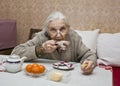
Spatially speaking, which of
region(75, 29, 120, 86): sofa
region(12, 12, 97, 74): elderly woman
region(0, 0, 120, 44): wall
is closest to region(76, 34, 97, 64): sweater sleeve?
region(12, 12, 97, 74): elderly woman

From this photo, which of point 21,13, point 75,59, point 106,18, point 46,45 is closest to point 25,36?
point 21,13

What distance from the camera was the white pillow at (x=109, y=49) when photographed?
2.42 m

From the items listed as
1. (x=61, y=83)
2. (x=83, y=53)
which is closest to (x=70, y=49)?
(x=83, y=53)

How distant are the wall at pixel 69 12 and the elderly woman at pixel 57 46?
42.0 inches

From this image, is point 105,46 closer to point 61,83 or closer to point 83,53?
point 83,53

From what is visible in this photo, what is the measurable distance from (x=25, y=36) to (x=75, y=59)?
1.58 meters

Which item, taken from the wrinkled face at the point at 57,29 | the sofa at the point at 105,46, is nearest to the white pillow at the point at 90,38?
the sofa at the point at 105,46

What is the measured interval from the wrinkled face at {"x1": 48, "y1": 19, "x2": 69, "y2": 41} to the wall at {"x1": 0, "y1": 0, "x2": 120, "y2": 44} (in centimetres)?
119

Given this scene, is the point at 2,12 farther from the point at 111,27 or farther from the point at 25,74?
the point at 25,74

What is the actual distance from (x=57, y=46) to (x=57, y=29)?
0.55 feet

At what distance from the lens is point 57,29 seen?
1627 mm

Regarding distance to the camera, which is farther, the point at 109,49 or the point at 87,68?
the point at 109,49

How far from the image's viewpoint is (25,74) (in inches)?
49.5

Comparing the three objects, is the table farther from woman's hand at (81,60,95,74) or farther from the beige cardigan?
the beige cardigan
